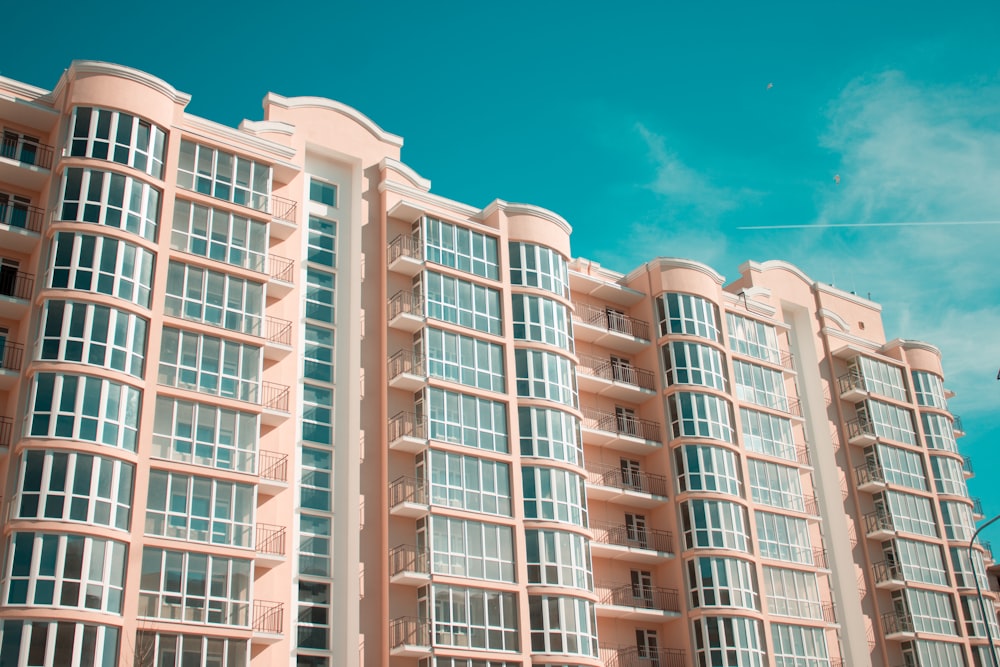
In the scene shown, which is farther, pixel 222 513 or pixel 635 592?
pixel 635 592

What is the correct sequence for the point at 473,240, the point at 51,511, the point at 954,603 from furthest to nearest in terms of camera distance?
the point at 954,603
the point at 473,240
the point at 51,511

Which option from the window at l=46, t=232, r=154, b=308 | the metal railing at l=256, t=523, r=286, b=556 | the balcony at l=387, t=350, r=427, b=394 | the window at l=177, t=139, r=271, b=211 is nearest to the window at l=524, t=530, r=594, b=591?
the balcony at l=387, t=350, r=427, b=394

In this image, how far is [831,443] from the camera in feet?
175

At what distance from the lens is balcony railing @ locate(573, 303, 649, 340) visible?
1912 inches

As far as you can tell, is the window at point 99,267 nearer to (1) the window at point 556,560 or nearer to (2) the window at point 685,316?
(1) the window at point 556,560

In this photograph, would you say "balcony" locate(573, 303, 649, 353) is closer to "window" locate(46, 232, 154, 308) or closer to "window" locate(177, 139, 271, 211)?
"window" locate(177, 139, 271, 211)

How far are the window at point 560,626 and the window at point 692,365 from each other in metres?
12.5

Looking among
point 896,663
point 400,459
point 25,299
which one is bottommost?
point 896,663

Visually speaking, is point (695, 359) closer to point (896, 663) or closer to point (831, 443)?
point (831, 443)

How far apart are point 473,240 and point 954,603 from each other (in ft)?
95.5

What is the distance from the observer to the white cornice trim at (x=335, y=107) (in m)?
42.6

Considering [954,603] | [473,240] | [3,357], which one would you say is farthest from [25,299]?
[954,603]

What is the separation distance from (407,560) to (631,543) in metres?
11.3

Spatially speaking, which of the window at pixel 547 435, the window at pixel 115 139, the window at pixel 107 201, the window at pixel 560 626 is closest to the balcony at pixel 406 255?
the window at pixel 547 435
